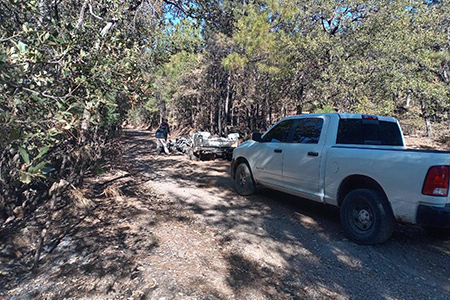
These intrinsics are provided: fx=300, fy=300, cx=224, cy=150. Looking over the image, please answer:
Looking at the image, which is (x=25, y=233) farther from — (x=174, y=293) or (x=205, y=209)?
(x=174, y=293)

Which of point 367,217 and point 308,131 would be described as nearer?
point 367,217

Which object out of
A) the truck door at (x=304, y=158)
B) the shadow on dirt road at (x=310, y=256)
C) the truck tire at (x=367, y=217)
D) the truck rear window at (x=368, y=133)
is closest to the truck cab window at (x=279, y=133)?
the truck door at (x=304, y=158)

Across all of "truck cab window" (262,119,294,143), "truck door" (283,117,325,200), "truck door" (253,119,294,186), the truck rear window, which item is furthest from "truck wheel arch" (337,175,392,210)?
"truck cab window" (262,119,294,143)

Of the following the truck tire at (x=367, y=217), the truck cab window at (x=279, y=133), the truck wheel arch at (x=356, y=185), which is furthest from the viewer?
the truck cab window at (x=279, y=133)

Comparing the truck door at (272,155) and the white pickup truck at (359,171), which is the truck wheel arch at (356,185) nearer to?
the white pickup truck at (359,171)

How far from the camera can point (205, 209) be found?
6.01 metres

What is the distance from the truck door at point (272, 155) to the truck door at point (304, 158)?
0.16m


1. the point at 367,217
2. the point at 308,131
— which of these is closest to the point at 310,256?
the point at 367,217

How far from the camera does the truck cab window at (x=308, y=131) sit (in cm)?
515

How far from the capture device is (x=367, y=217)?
13.6ft

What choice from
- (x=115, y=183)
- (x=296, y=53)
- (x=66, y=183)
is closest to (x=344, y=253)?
(x=66, y=183)

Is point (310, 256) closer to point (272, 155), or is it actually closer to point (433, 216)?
point (433, 216)

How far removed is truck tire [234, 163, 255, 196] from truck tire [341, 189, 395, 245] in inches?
102

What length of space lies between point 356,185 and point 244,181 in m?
2.88
